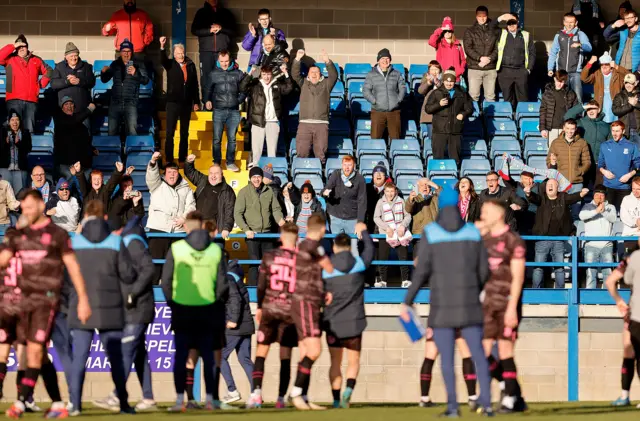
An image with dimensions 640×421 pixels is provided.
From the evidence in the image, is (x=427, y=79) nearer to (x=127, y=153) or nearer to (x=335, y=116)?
(x=335, y=116)

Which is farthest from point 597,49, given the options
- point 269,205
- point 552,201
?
point 269,205

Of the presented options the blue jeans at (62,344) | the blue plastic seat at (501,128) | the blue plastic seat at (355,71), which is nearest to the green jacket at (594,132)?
the blue plastic seat at (501,128)

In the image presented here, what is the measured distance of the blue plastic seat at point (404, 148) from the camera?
21109 millimetres

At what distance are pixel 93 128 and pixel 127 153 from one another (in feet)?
3.59

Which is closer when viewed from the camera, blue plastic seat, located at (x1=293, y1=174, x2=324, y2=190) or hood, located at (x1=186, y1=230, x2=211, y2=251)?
hood, located at (x1=186, y1=230, x2=211, y2=251)

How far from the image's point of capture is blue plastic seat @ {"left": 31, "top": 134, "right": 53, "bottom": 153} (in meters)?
21.7

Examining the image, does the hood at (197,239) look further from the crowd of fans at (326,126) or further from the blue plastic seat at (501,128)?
the blue plastic seat at (501,128)

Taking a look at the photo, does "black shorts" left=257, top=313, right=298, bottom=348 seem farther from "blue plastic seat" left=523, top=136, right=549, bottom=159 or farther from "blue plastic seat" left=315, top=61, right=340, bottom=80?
"blue plastic seat" left=315, top=61, right=340, bottom=80

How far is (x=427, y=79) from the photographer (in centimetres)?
2106

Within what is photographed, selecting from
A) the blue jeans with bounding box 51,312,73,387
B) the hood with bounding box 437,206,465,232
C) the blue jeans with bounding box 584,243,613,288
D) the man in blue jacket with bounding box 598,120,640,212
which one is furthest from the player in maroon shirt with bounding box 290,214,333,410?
the man in blue jacket with bounding box 598,120,640,212

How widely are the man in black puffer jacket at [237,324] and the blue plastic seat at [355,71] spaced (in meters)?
8.06

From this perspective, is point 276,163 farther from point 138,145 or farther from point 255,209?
→ point 138,145

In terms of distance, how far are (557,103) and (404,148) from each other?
8.02 ft

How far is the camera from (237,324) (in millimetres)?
15570
